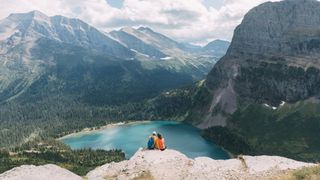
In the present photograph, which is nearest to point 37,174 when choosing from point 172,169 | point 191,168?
point 172,169

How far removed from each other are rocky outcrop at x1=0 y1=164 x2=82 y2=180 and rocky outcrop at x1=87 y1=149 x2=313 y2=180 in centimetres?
587

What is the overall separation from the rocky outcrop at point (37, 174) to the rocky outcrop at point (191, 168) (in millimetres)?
5865

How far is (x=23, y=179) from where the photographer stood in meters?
54.0

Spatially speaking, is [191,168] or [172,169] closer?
[172,169]

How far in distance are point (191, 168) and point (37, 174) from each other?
2146 centimetres

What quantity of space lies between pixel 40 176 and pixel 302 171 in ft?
111

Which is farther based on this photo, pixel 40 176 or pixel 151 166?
pixel 151 166

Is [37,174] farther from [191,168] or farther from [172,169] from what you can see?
[191,168]

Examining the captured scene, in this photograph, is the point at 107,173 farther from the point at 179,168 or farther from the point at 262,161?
the point at 262,161

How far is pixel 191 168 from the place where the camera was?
203 feet

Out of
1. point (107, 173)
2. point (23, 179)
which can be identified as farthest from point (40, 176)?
point (107, 173)

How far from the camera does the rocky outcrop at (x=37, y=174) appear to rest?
55.1 m

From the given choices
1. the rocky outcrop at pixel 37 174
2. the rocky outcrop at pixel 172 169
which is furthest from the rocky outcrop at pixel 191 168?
the rocky outcrop at pixel 37 174

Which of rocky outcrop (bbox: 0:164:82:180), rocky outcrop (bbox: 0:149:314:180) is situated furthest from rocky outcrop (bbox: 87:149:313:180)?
rocky outcrop (bbox: 0:164:82:180)
